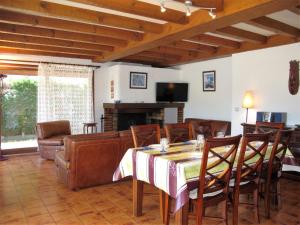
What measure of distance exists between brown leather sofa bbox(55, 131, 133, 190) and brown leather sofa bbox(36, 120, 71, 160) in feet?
4.87

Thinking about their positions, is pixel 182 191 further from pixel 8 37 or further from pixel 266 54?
pixel 8 37

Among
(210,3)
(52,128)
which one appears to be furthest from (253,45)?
(52,128)

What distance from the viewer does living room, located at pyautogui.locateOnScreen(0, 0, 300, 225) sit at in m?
2.76

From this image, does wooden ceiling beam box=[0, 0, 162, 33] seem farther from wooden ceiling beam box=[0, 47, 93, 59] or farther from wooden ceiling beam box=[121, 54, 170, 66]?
wooden ceiling beam box=[121, 54, 170, 66]

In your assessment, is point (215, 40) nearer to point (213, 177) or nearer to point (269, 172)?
point (269, 172)

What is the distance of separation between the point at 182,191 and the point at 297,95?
3.45 metres

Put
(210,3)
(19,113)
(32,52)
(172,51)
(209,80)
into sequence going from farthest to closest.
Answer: (209,80) → (19,113) → (172,51) → (32,52) → (210,3)

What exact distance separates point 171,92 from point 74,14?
4502mm

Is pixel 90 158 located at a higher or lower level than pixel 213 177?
lower

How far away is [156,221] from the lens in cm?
275

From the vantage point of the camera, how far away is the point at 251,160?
2674 mm

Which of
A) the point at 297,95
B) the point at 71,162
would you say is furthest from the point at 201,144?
the point at 297,95

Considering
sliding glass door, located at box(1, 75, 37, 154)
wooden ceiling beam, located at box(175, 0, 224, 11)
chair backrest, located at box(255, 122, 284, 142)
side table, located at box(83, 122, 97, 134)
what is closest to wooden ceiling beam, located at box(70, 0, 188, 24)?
wooden ceiling beam, located at box(175, 0, 224, 11)

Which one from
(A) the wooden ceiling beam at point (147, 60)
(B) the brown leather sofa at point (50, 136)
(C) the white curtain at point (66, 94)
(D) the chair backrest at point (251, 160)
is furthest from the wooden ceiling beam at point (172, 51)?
(D) the chair backrest at point (251, 160)
